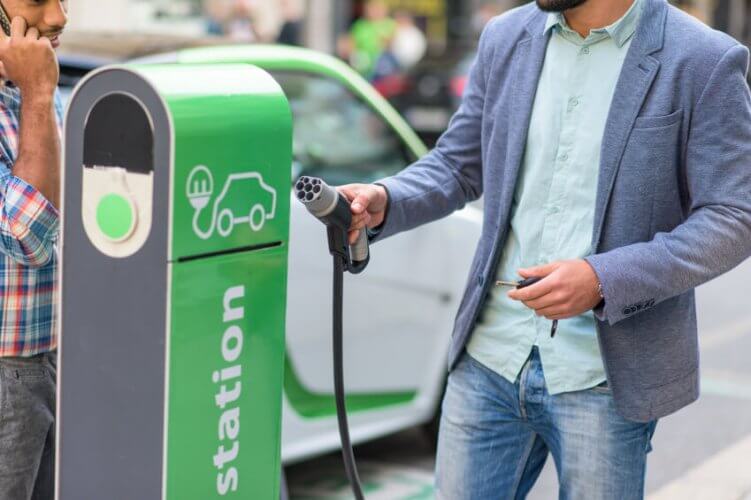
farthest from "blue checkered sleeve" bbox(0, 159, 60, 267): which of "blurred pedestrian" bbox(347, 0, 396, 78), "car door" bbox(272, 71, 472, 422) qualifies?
"blurred pedestrian" bbox(347, 0, 396, 78)

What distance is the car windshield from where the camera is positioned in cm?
499

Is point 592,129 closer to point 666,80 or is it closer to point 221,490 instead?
point 666,80

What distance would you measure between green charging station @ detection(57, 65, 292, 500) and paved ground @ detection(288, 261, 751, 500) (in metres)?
2.73

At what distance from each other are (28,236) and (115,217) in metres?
0.39

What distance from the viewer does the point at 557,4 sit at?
2.70 metres

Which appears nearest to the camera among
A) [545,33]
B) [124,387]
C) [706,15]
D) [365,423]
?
[124,387]

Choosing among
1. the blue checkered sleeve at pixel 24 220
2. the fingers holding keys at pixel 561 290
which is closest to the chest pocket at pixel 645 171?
the fingers holding keys at pixel 561 290

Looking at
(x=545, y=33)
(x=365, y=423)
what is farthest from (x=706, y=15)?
(x=545, y=33)

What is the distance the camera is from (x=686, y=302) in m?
2.77

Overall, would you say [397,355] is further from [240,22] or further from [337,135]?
[240,22]

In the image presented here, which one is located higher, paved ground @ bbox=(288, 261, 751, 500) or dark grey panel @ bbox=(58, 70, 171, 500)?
dark grey panel @ bbox=(58, 70, 171, 500)

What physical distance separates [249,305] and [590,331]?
2.49 feet

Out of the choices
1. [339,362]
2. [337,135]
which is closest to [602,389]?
[339,362]

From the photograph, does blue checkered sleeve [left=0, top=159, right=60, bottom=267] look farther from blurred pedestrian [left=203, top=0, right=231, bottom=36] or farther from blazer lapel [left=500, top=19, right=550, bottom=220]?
blurred pedestrian [left=203, top=0, right=231, bottom=36]
